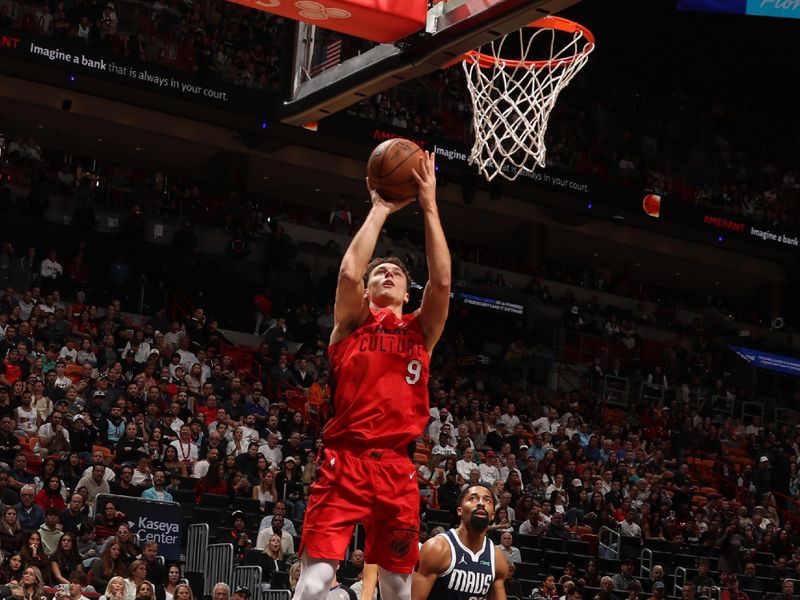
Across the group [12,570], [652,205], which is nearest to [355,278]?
[12,570]

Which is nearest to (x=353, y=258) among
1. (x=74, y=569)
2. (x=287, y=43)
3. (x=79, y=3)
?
(x=287, y=43)

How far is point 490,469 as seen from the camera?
613 inches

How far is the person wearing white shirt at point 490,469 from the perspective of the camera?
15.4 m

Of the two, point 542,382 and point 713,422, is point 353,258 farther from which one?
point 713,422

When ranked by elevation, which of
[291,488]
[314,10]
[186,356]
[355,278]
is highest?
[314,10]

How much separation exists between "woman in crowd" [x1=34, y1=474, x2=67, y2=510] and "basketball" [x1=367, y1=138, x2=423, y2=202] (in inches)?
295

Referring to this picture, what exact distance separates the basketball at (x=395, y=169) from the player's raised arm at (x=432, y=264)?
0.05 meters

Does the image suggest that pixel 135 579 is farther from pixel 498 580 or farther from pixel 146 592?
pixel 498 580

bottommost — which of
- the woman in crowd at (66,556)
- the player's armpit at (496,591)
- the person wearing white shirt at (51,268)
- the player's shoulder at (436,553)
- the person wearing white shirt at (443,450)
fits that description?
the woman in crowd at (66,556)

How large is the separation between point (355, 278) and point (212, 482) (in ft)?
28.3

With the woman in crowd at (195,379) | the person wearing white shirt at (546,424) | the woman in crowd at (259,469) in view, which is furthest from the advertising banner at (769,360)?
the woman in crowd at (259,469)

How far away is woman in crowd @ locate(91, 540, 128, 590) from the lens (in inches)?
418

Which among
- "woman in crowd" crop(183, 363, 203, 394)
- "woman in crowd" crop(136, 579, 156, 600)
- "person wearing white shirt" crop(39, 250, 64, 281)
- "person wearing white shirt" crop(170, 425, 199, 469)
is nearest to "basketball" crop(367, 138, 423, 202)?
"woman in crowd" crop(136, 579, 156, 600)

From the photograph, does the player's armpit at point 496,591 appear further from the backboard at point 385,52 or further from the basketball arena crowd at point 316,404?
the basketball arena crowd at point 316,404
